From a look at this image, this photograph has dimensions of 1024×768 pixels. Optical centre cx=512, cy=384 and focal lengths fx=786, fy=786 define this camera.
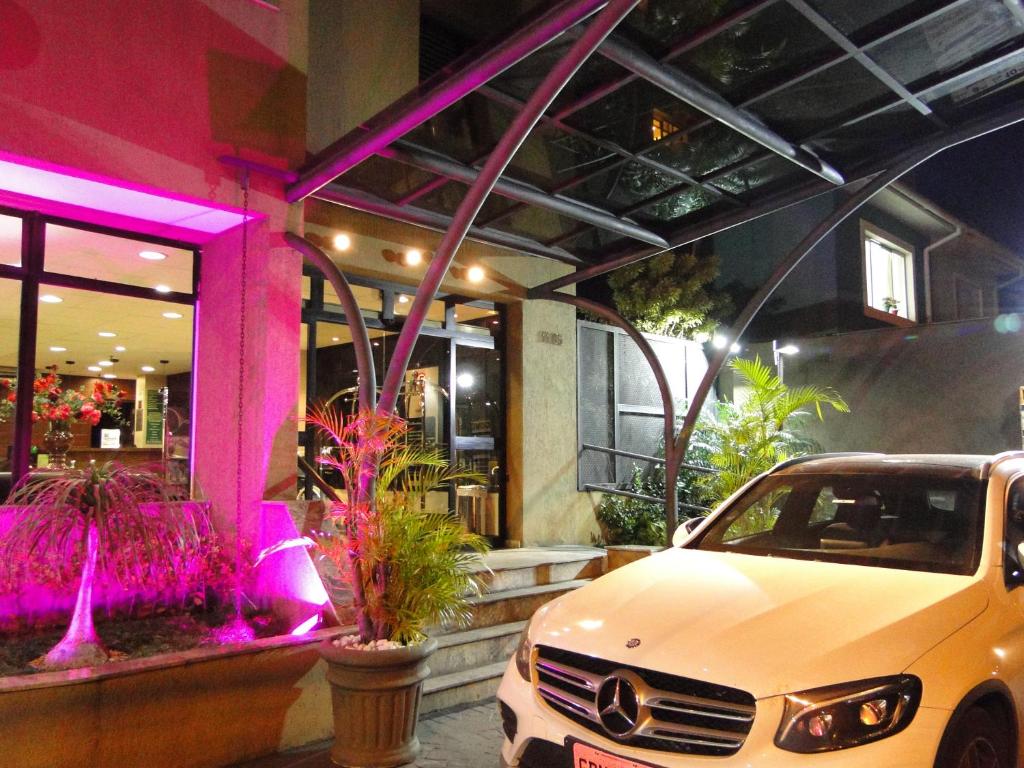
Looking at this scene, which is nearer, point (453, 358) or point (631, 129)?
point (631, 129)

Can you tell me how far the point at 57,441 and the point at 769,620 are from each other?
6273 millimetres

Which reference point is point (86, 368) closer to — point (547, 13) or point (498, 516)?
point (498, 516)

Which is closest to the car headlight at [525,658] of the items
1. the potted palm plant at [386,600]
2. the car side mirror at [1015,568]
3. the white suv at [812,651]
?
the white suv at [812,651]

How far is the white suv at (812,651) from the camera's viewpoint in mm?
2725

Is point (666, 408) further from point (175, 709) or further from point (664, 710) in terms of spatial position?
point (664, 710)

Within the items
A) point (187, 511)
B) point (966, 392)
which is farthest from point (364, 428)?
point (966, 392)

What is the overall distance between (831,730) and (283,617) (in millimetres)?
4502

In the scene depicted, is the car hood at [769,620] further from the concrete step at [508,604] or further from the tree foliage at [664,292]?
the tree foliage at [664,292]

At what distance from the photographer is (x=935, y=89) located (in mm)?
6094

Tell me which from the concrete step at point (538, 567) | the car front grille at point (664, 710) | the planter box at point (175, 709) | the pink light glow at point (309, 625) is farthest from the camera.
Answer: the concrete step at point (538, 567)

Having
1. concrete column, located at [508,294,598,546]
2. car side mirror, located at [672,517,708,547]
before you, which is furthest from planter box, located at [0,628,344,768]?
concrete column, located at [508,294,598,546]

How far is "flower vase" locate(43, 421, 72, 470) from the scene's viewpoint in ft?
22.4

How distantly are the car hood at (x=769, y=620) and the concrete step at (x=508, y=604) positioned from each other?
9.95ft

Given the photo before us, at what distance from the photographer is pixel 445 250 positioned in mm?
5496
